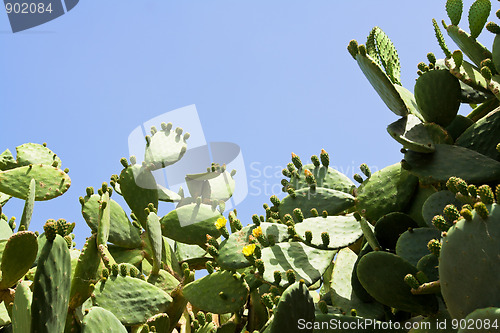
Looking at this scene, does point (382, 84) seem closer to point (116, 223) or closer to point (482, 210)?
point (482, 210)

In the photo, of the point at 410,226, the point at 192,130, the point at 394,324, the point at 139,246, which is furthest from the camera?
the point at 192,130

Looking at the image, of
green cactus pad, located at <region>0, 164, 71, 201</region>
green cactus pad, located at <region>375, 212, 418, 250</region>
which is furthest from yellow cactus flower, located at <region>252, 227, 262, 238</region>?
green cactus pad, located at <region>0, 164, 71, 201</region>

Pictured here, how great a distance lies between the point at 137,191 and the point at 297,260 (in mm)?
1225

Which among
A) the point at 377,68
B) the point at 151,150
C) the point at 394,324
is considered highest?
the point at 377,68

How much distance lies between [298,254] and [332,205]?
0.33 meters

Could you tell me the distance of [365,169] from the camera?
2424 mm

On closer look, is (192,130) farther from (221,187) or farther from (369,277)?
(369,277)

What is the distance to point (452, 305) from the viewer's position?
147cm

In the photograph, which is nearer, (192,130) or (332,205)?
(332,205)

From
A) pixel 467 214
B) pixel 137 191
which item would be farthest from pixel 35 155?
pixel 467 214

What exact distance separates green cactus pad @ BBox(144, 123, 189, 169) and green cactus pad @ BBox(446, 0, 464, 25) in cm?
177

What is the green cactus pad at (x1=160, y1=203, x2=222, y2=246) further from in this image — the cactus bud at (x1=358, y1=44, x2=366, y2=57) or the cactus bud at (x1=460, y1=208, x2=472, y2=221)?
the cactus bud at (x1=460, y1=208, x2=472, y2=221)

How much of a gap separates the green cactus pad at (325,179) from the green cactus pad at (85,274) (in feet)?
3.06

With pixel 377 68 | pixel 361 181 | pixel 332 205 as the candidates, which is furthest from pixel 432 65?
pixel 332 205
